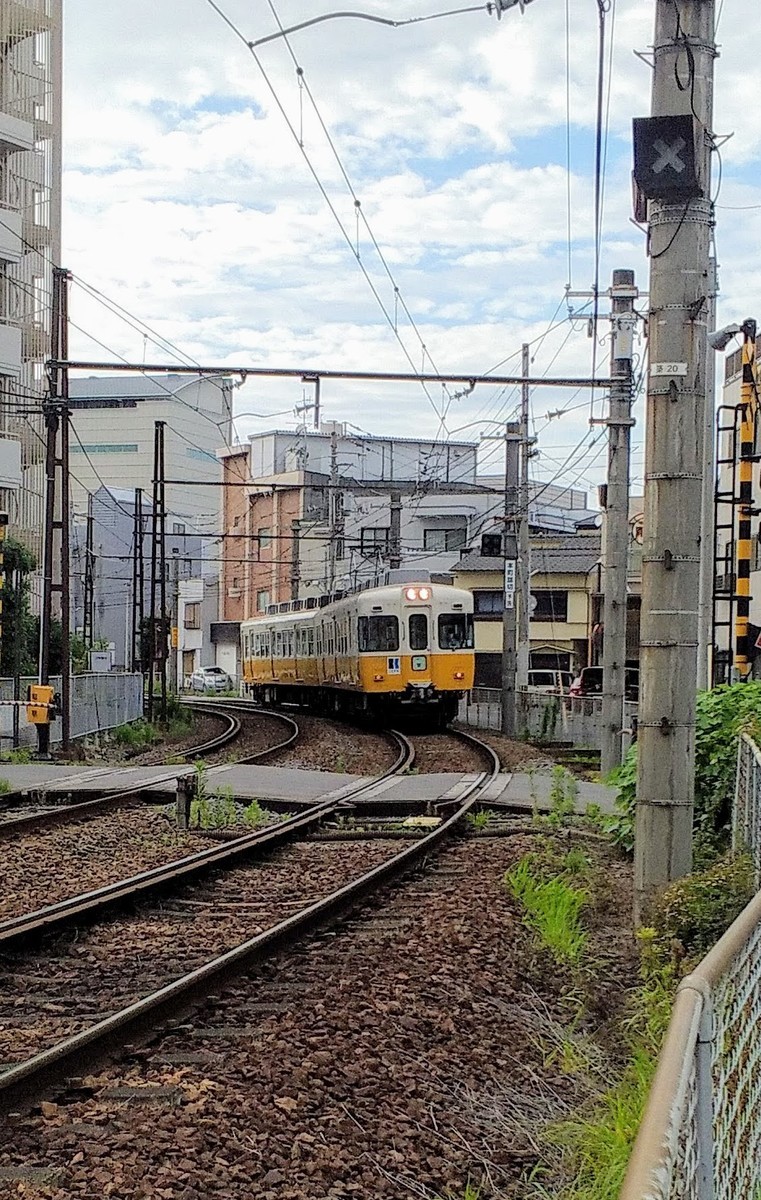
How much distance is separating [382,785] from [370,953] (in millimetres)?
8770

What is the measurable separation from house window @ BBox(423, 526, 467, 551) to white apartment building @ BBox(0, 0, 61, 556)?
1794 centimetres

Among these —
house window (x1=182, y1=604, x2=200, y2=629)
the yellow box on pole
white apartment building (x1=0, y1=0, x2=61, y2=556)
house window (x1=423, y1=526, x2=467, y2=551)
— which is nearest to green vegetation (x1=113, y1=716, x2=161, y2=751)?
the yellow box on pole

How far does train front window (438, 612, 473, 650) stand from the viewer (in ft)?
93.2

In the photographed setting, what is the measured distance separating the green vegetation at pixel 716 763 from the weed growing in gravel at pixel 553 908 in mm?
1114

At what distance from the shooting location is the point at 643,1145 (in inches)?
74.4

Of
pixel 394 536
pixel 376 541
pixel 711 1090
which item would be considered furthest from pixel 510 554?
pixel 711 1090

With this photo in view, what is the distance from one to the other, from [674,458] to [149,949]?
152 inches

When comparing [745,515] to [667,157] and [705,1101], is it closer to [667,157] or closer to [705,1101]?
[667,157]

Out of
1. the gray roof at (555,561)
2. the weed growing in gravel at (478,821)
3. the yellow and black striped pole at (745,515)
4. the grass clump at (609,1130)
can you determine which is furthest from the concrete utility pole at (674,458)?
the gray roof at (555,561)

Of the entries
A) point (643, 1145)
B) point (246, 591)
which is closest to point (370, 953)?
point (643, 1145)

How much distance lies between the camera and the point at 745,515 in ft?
54.1

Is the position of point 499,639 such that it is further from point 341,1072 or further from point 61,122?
point 341,1072

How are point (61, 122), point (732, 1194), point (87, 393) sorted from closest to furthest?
point (732, 1194) → point (61, 122) → point (87, 393)

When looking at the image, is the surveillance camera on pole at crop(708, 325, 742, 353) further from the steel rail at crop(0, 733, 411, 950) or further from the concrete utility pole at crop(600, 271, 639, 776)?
the steel rail at crop(0, 733, 411, 950)
